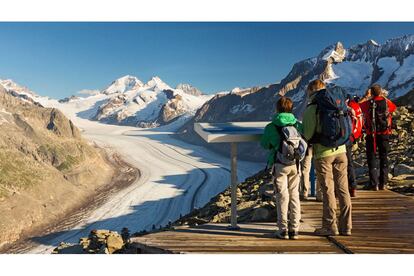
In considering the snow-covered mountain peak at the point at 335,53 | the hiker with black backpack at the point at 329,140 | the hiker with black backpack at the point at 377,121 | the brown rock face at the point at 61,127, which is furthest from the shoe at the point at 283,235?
Result: the snow-covered mountain peak at the point at 335,53

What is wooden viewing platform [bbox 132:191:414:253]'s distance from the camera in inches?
182

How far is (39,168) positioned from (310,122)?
68.3 m

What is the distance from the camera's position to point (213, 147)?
106 m

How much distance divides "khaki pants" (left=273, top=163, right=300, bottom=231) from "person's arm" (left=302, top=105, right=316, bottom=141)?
A: 40 cm

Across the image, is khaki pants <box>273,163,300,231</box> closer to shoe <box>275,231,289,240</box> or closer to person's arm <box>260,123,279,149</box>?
shoe <box>275,231,289,240</box>

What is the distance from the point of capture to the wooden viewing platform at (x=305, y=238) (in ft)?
15.2

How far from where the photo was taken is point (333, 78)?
106125 mm

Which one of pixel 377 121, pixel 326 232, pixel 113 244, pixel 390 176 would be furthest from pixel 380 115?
pixel 113 244

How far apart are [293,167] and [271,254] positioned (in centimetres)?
98

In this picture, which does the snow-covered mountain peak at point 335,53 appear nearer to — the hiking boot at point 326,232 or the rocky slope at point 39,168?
the rocky slope at point 39,168

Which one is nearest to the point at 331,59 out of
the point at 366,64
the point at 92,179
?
the point at 366,64

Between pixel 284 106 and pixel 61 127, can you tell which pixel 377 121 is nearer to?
pixel 284 106

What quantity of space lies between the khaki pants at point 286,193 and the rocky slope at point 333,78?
78150 millimetres

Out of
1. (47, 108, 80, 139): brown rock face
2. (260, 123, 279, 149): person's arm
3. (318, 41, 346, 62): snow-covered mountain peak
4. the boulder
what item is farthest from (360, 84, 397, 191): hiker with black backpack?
(318, 41, 346, 62): snow-covered mountain peak
